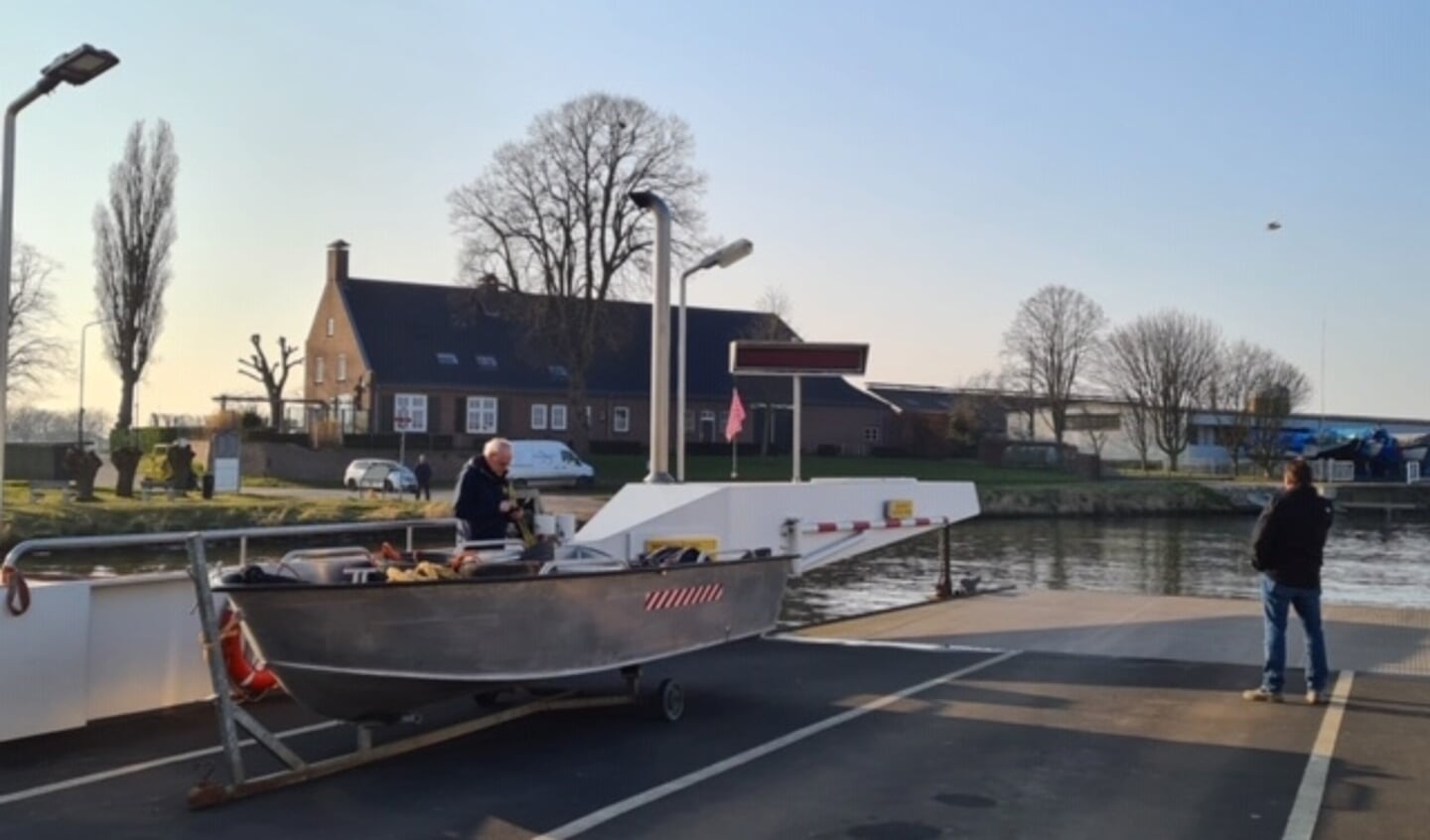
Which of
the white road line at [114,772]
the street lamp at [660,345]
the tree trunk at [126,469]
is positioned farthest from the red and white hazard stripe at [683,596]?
the tree trunk at [126,469]

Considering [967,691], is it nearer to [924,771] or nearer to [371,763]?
[924,771]

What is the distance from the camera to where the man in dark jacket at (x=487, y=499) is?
34.3 ft

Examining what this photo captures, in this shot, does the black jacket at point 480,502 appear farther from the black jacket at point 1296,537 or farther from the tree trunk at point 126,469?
the tree trunk at point 126,469

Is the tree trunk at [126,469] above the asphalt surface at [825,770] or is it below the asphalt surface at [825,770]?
above

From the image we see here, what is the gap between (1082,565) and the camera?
3653cm

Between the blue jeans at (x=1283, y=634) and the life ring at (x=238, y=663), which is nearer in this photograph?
the life ring at (x=238, y=663)

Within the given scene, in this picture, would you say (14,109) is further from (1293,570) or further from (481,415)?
(481,415)

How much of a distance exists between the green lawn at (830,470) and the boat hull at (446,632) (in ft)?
167

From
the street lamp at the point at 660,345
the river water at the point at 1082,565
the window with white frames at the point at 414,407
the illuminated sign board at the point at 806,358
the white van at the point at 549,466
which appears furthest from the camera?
the window with white frames at the point at 414,407

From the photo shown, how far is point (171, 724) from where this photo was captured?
9.61 meters

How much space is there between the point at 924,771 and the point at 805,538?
687 centimetres

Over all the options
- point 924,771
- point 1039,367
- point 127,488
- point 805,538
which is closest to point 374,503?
point 127,488

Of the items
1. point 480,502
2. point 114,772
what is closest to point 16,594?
point 114,772

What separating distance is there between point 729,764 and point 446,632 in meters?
1.88
